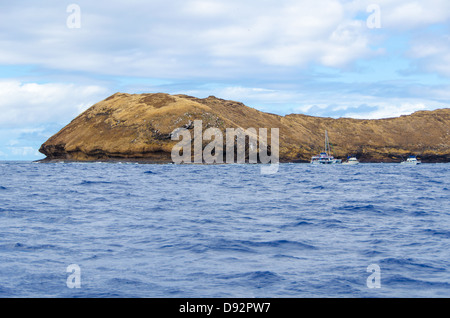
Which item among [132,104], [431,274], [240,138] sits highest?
[132,104]

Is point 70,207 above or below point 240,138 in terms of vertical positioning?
below

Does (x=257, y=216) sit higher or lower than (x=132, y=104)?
lower

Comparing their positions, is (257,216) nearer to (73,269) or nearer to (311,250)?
(311,250)

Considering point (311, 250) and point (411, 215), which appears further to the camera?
point (411, 215)

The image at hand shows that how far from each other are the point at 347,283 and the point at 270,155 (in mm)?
161481

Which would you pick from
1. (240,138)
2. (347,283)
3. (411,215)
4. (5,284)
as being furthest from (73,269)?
(240,138)

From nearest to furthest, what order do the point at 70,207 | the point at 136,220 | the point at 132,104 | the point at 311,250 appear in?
the point at 311,250 < the point at 136,220 < the point at 70,207 < the point at 132,104

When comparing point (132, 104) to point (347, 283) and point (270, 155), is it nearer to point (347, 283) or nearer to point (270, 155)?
point (270, 155)

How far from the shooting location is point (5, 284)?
37.1 feet

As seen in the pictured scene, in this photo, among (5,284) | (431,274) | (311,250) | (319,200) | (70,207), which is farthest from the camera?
(319,200)

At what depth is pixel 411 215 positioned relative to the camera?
79.4 feet
